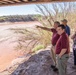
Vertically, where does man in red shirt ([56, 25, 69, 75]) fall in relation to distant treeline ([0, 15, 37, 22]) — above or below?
above

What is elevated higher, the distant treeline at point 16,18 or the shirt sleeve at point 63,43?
the shirt sleeve at point 63,43

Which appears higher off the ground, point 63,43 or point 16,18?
point 63,43

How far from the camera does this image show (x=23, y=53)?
349 inches

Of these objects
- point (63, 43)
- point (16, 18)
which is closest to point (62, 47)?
point (63, 43)

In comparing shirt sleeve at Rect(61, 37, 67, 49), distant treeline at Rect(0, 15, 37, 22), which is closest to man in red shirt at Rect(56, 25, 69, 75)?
shirt sleeve at Rect(61, 37, 67, 49)

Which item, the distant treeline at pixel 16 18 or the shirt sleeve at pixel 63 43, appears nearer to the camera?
the shirt sleeve at pixel 63 43

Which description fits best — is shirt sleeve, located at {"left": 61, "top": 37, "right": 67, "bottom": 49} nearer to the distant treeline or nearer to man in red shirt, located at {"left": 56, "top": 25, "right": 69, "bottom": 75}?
man in red shirt, located at {"left": 56, "top": 25, "right": 69, "bottom": 75}

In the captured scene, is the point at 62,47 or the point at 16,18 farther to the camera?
the point at 16,18

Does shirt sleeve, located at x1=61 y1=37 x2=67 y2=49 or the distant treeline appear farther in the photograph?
the distant treeline

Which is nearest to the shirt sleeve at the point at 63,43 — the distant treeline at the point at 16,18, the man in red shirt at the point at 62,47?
the man in red shirt at the point at 62,47

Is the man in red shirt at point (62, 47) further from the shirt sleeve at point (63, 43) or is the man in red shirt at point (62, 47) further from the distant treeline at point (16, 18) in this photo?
the distant treeline at point (16, 18)

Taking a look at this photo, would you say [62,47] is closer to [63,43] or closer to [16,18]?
[63,43]

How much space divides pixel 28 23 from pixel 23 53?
151cm

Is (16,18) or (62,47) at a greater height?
(62,47)
